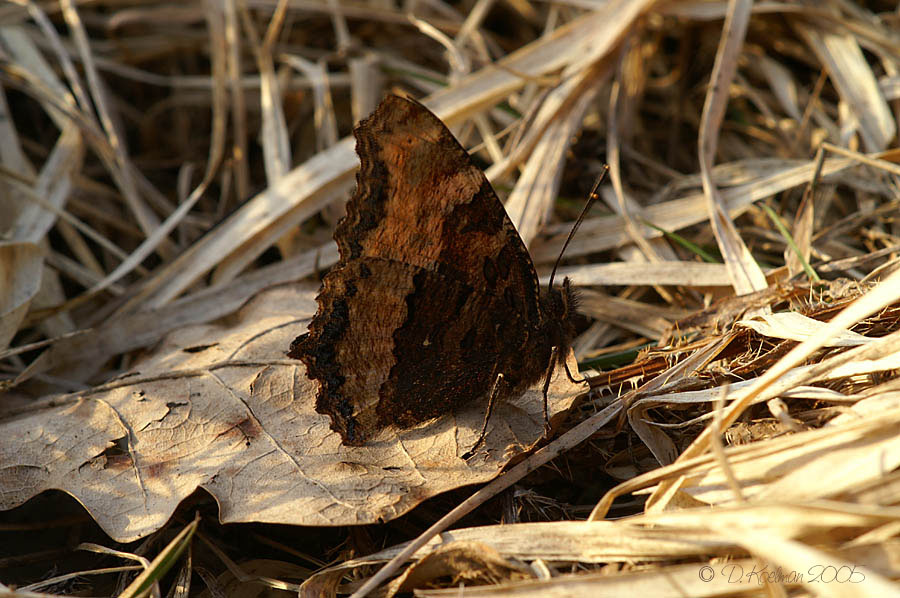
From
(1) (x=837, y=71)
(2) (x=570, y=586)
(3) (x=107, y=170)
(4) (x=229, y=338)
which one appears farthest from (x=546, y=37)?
(2) (x=570, y=586)

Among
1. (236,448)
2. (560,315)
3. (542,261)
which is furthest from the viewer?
(542,261)

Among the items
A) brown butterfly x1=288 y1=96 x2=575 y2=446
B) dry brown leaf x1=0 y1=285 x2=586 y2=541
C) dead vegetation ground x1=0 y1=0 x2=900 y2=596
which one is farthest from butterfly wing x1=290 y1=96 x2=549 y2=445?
dead vegetation ground x1=0 y1=0 x2=900 y2=596

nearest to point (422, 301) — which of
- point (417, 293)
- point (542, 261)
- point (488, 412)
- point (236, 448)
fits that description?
point (417, 293)

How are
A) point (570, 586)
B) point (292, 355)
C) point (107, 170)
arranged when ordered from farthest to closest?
1. point (107, 170)
2. point (292, 355)
3. point (570, 586)

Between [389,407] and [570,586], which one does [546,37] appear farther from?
[570,586]

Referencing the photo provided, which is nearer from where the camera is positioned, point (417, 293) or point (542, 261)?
point (417, 293)

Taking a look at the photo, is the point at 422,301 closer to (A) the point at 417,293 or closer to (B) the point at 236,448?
(A) the point at 417,293
